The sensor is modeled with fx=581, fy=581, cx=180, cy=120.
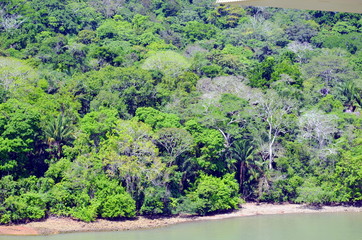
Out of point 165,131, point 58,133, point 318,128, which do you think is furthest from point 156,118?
point 318,128

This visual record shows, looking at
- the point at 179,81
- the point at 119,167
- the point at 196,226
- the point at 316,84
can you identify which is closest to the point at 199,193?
the point at 196,226

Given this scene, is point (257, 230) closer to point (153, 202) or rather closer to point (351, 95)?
point (153, 202)

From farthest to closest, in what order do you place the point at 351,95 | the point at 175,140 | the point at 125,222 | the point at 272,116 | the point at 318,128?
the point at 351,95, the point at 272,116, the point at 318,128, the point at 175,140, the point at 125,222

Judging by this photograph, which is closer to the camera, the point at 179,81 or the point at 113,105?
the point at 113,105

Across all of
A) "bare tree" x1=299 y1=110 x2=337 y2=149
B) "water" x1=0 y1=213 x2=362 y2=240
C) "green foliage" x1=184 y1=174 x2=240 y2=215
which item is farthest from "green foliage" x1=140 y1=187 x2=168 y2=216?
"bare tree" x1=299 y1=110 x2=337 y2=149

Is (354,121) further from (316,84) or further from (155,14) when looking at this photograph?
(155,14)

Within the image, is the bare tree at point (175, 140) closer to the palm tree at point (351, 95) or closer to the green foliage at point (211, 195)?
the green foliage at point (211, 195)
